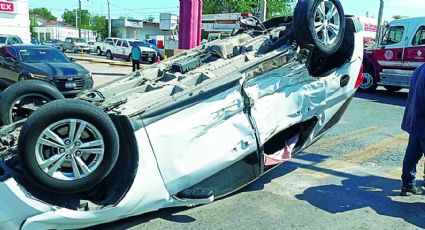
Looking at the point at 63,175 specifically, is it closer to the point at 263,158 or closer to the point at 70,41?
the point at 263,158

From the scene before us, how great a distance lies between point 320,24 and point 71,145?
2.80 metres

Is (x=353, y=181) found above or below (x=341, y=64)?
below

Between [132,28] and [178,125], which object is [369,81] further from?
[132,28]

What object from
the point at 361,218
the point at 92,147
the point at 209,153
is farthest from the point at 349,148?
the point at 92,147

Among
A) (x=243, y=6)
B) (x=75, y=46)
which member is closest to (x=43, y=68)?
(x=75, y=46)

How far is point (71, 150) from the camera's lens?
3.13 m

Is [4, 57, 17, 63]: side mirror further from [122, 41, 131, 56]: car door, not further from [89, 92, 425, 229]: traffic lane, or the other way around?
[122, 41, 131, 56]: car door

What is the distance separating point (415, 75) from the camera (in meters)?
4.36

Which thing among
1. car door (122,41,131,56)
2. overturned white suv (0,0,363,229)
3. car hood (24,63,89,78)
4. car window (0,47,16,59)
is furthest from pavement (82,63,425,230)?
car door (122,41,131,56)

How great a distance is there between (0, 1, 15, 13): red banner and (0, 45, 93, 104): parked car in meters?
20.7

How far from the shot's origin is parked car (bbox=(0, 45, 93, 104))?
10734mm

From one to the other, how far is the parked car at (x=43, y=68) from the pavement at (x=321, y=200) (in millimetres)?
7022

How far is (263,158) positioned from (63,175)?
1.85 m

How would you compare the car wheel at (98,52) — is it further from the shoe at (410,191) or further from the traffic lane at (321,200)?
the shoe at (410,191)
